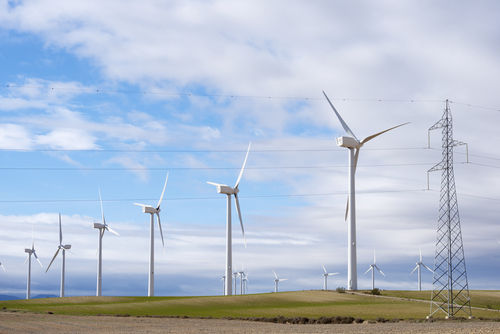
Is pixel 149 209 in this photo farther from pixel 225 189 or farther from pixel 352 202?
pixel 352 202

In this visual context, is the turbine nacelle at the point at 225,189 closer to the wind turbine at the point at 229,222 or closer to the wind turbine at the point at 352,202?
the wind turbine at the point at 229,222

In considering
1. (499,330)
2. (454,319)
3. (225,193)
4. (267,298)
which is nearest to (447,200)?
(454,319)

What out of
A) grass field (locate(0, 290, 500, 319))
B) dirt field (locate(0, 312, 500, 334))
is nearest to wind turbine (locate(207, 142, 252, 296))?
grass field (locate(0, 290, 500, 319))

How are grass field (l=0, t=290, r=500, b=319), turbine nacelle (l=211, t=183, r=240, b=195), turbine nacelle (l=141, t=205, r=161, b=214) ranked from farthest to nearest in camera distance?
1. turbine nacelle (l=141, t=205, r=161, b=214)
2. turbine nacelle (l=211, t=183, r=240, b=195)
3. grass field (l=0, t=290, r=500, b=319)

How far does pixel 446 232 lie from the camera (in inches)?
1870

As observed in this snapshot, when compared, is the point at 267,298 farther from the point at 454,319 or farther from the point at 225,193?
the point at 454,319

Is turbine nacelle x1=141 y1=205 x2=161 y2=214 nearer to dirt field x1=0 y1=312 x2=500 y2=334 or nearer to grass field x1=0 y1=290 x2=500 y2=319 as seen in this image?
grass field x1=0 y1=290 x2=500 y2=319

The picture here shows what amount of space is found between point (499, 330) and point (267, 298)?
48.8 meters

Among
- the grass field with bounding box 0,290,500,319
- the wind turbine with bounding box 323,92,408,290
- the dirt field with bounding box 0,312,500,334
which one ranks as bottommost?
the grass field with bounding box 0,290,500,319

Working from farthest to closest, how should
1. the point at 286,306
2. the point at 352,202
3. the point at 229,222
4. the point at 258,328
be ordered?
1. the point at 229,222
2. the point at 352,202
3. the point at 286,306
4. the point at 258,328

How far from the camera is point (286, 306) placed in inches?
2606

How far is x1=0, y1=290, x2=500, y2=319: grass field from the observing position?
5484 cm

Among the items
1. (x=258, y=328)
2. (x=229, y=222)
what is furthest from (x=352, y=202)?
(x=258, y=328)

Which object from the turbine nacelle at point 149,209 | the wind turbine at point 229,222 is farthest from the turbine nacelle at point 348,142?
the turbine nacelle at point 149,209
